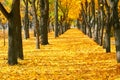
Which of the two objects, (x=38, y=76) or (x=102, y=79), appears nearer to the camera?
(x=102, y=79)

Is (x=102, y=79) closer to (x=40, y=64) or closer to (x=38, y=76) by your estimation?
(x=38, y=76)

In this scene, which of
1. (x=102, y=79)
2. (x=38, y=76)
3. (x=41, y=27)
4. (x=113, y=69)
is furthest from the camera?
(x=41, y=27)

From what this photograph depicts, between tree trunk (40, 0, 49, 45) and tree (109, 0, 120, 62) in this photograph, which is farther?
tree trunk (40, 0, 49, 45)

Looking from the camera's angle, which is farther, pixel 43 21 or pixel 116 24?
pixel 43 21

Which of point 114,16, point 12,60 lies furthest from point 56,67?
point 114,16

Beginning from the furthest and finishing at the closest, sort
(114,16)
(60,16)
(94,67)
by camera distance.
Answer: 1. (60,16)
2. (114,16)
3. (94,67)

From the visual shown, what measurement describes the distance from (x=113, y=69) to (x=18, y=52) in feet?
21.3

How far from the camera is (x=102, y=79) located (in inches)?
507

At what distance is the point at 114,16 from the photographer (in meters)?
17.4

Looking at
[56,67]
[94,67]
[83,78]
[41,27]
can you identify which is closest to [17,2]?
[56,67]

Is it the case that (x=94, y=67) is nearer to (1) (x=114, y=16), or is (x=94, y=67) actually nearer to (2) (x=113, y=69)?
(2) (x=113, y=69)

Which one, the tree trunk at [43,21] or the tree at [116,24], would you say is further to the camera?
the tree trunk at [43,21]

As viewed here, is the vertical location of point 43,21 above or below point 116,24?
above

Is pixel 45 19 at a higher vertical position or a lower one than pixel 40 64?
higher
